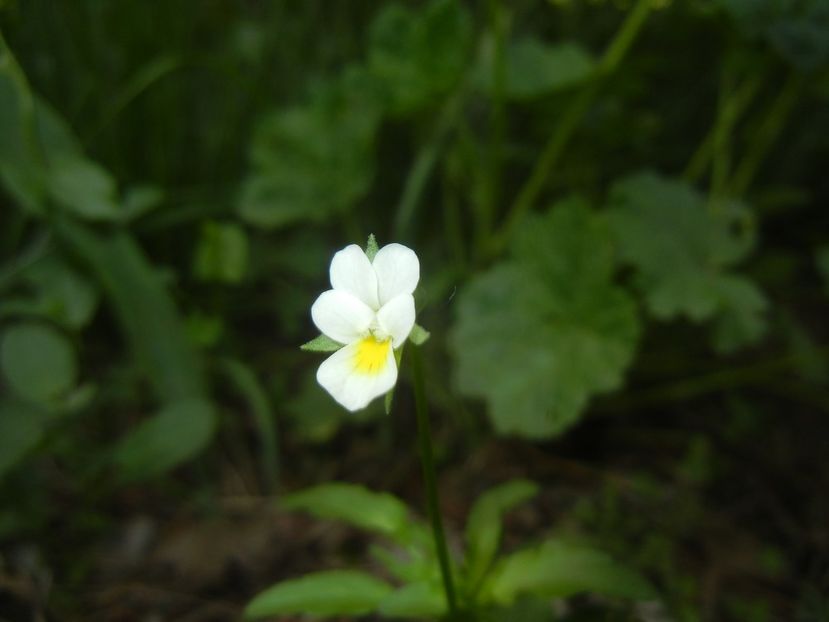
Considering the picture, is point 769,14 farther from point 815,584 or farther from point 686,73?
point 815,584

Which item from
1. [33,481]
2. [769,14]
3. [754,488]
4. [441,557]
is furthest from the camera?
[754,488]

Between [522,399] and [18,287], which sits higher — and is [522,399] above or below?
below

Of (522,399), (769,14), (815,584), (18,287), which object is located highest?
(18,287)

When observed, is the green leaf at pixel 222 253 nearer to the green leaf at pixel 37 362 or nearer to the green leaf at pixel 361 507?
the green leaf at pixel 37 362

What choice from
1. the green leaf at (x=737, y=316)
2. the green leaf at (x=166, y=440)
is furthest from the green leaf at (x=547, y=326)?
the green leaf at (x=166, y=440)

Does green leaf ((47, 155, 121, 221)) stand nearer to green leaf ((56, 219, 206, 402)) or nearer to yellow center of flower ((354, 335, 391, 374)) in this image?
green leaf ((56, 219, 206, 402))

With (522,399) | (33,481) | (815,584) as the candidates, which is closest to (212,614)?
(33,481)
